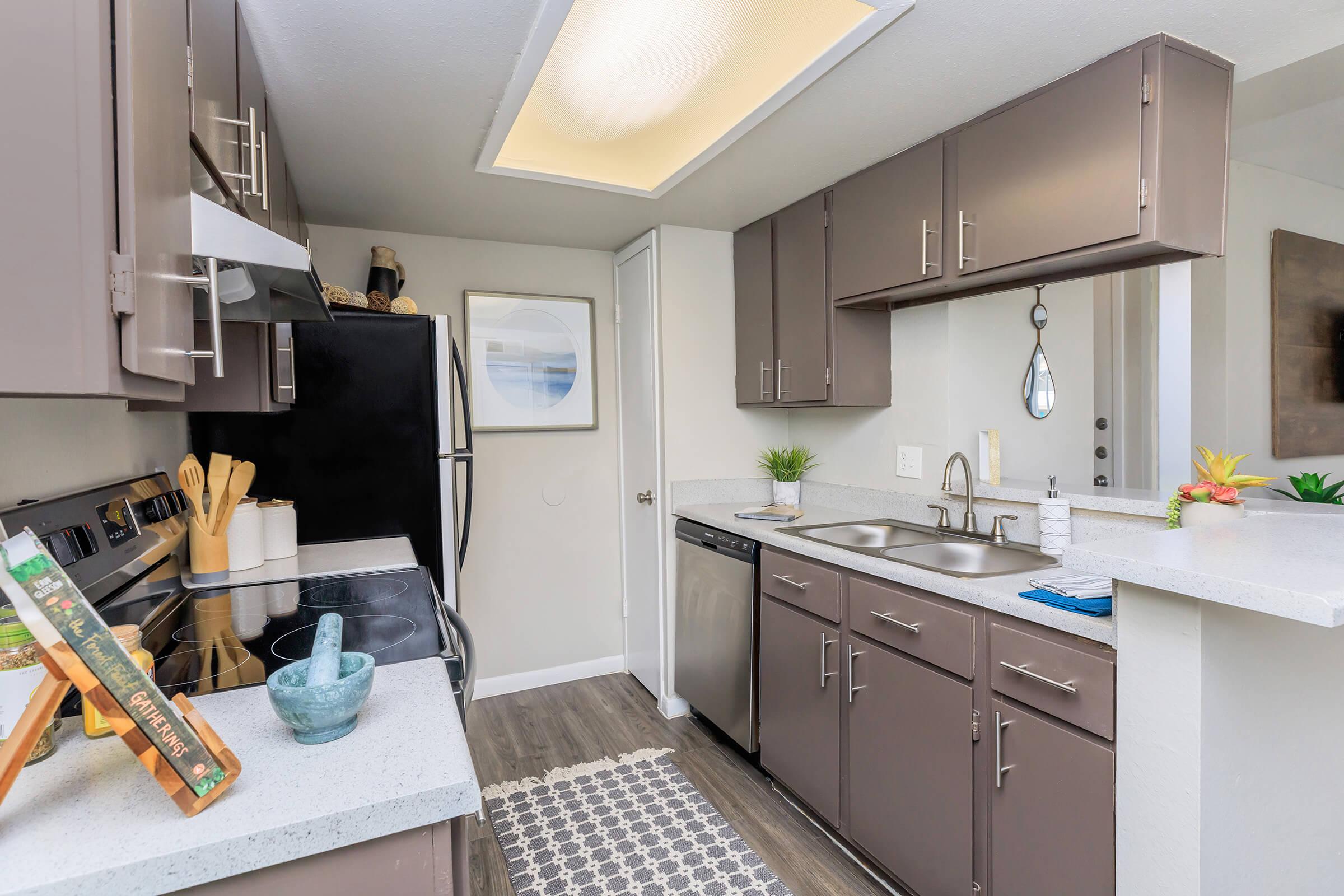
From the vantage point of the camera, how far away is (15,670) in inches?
28.7

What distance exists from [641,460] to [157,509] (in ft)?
6.44

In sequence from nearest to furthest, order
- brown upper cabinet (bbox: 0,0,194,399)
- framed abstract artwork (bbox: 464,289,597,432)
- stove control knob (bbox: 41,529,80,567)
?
brown upper cabinet (bbox: 0,0,194,399), stove control knob (bbox: 41,529,80,567), framed abstract artwork (bbox: 464,289,597,432)

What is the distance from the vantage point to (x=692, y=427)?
10.0 feet

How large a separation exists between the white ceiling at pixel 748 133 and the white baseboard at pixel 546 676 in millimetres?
2156

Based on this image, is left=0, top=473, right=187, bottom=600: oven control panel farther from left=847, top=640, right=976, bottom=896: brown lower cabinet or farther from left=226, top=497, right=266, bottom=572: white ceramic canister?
left=847, top=640, right=976, bottom=896: brown lower cabinet

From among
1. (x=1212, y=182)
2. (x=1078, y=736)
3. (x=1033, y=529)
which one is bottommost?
(x=1078, y=736)

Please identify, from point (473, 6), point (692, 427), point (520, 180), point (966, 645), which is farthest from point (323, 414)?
point (966, 645)

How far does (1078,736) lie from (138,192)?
169cm

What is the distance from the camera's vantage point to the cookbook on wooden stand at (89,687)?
0.60 metres

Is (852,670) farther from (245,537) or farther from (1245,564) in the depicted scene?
(245,537)

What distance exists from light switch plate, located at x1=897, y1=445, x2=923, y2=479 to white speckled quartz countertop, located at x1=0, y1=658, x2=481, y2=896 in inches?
78.8

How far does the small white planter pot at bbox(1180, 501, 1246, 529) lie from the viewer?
1.47 metres

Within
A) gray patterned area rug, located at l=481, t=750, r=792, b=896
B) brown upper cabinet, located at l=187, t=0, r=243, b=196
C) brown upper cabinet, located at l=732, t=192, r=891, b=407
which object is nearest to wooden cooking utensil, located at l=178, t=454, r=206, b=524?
brown upper cabinet, located at l=187, t=0, r=243, b=196

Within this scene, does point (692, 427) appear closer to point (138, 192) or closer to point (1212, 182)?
point (1212, 182)
